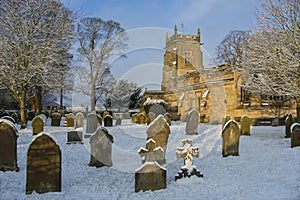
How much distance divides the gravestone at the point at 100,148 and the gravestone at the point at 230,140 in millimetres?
4207

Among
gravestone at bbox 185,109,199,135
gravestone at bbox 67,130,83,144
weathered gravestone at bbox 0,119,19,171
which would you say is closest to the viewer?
weathered gravestone at bbox 0,119,19,171

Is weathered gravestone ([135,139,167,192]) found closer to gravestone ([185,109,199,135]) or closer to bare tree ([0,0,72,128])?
gravestone ([185,109,199,135])

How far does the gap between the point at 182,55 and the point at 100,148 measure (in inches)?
1812

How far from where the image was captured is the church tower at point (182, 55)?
5141cm

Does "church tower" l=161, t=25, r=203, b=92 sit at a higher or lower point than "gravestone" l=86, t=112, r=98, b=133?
higher

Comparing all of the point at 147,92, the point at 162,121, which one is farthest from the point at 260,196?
the point at 147,92

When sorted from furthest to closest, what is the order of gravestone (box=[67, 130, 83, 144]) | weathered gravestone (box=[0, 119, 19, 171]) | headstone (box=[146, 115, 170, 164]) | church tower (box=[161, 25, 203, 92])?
church tower (box=[161, 25, 203, 92]), gravestone (box=[67, 130, 83, 144]), headstone (box=[146, 115, 170, 164]), weathered gravestone (box=[0, 119, 19, 171])

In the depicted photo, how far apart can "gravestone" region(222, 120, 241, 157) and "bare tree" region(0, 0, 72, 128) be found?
37.2 ft

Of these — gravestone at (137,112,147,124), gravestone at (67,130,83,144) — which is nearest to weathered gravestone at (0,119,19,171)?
gravestone at (67,130,83,144)

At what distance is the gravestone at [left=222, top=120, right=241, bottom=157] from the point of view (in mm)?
9297

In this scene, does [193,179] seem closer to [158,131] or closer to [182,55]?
[158,131]

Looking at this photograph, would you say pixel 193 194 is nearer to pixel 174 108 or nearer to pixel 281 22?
pixel 281 22

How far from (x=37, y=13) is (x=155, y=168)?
49.2 feet

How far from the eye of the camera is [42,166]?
5.59 metres
